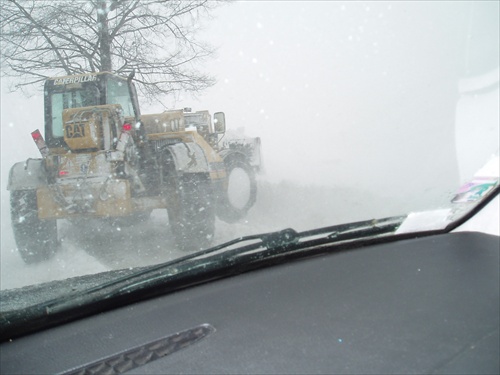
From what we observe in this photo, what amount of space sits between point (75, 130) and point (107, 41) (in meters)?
1.04

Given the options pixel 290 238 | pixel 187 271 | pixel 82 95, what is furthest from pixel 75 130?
pixel 290 238

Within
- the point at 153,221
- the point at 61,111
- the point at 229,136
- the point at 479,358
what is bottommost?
the point at 479,358

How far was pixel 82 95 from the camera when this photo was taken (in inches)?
129

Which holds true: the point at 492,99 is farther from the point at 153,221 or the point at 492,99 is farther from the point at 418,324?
the point at 153,221

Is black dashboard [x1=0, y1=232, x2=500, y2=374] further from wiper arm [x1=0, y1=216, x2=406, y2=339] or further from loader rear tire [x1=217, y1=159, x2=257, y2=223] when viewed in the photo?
loader rear tire [x1=217, y1=159, x2=257, y2=223]

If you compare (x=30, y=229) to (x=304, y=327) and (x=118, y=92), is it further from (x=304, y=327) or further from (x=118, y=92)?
(x=304, y=327)

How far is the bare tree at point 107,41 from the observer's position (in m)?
2.72

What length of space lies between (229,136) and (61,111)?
1206 millimetres

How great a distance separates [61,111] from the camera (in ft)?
11.1

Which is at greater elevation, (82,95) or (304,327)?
(82,95)

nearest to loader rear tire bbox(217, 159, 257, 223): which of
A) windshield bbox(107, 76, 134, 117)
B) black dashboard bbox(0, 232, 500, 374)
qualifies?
windshield bbox(107, 76, 134, 117)

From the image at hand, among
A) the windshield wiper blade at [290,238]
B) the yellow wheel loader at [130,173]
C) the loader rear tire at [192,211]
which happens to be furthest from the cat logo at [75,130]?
the windshield wiper blade at [290,238]

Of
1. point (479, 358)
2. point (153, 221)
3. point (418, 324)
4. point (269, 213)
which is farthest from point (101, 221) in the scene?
point (479, 358)

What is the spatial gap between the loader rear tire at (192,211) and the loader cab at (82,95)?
93 cm
